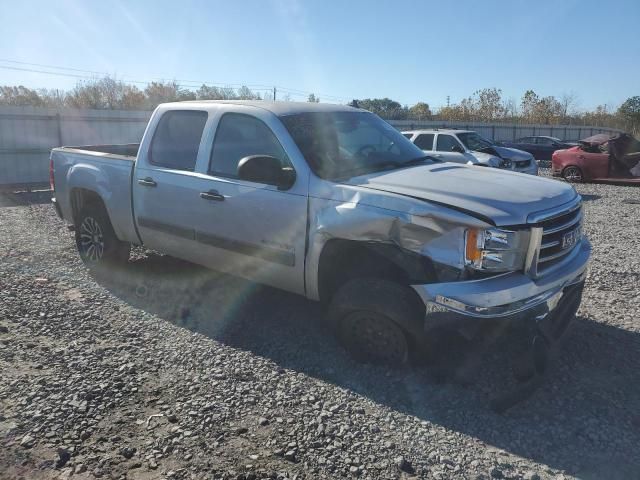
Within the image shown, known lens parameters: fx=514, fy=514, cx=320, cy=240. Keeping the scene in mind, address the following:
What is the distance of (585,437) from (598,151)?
15.6m

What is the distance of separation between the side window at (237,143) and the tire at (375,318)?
1.29 metres

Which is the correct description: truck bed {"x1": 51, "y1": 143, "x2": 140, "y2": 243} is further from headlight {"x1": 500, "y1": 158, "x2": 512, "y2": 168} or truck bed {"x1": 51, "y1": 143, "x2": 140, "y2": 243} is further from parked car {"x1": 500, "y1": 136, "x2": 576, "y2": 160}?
parked car {"x1": 500, "y1": 136, "x2": 576, "y2": 160}

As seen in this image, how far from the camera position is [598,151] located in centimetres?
1620

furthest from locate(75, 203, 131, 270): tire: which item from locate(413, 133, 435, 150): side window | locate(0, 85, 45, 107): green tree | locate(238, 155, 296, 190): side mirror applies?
locate(0, 85, 45, 107): green tree

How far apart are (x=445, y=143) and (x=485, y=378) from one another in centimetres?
1078

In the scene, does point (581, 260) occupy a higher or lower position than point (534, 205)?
lower

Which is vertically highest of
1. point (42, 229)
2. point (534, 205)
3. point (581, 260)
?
point (534, 205)

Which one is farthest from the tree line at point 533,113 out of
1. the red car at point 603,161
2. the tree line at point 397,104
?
the red car at point 603,161

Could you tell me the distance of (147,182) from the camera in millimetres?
5051

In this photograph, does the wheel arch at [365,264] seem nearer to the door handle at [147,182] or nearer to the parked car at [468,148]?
the door handle at [147,182]

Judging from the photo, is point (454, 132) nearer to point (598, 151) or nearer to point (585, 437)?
point (598, 151)

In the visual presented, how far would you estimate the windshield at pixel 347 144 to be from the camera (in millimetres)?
4062

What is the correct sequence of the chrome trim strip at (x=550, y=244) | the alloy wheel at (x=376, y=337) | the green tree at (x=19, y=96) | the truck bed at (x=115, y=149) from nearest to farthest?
1. the chrome trim strip at (x=550, y=244)
2. the alloy wheel at (x=376, y=337)
3. the truck bed at (x=115, y=149)
4. the green tree at (x=19, y=96)

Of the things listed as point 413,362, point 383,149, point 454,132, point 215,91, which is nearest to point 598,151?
point 454,132
